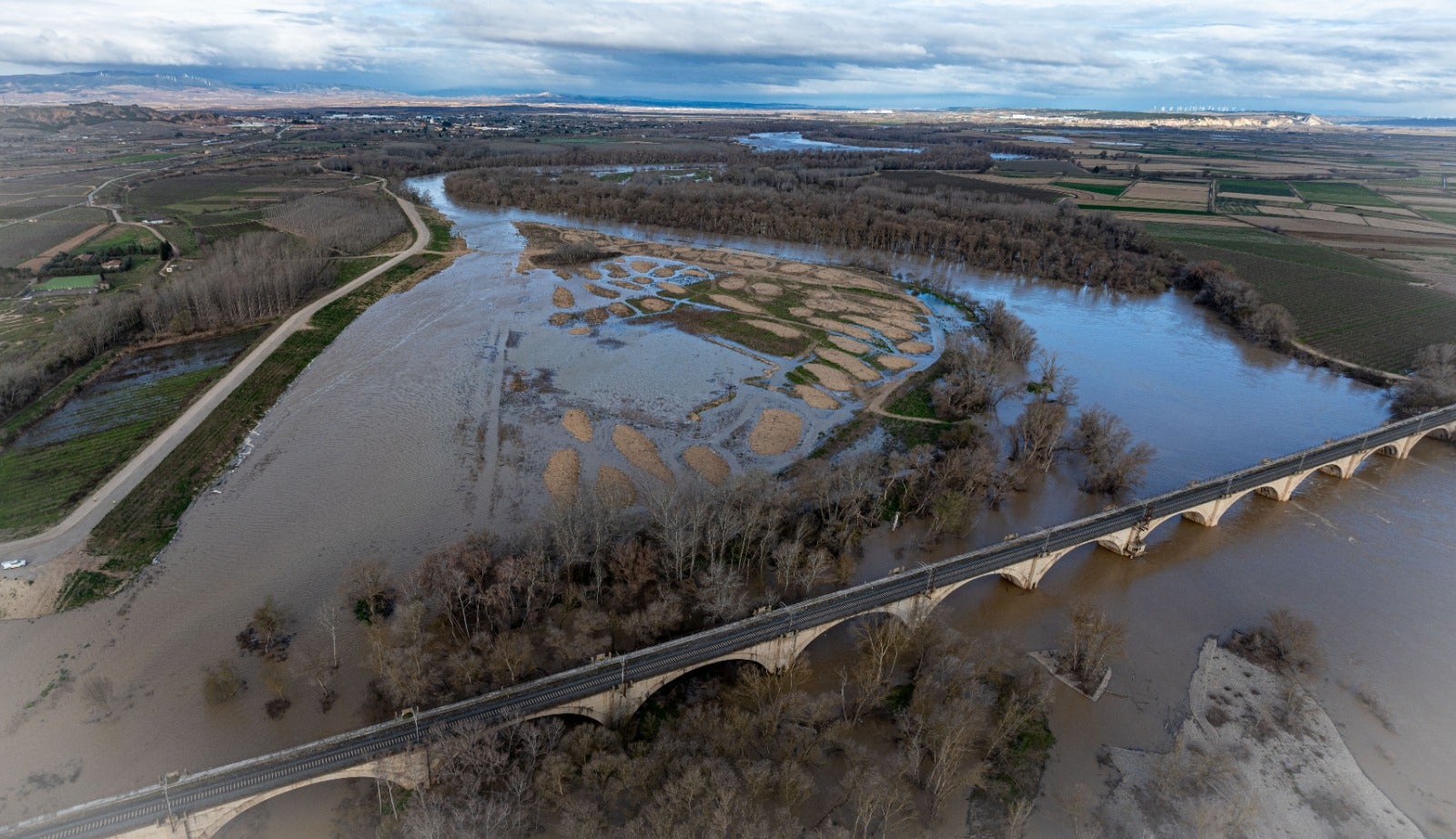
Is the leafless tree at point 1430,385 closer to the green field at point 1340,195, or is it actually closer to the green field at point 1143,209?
the green field at point 1143,209

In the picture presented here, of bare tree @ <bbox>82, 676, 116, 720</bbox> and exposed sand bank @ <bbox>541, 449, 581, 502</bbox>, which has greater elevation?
exposed sand bank @ <bbox>541, 449, 581, 502</bbox>

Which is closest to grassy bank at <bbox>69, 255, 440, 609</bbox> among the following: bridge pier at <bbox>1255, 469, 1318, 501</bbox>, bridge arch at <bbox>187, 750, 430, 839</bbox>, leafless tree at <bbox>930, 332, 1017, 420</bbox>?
bridge arch at <bbox>187, 750, 430, 839</bbox>

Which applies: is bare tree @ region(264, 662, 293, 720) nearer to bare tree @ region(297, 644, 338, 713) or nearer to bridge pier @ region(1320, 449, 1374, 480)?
bare tree @ region(297, 644, 338, 713)

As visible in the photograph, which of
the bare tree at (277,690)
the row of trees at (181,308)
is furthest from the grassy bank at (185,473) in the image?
the bare tree at (277,690)

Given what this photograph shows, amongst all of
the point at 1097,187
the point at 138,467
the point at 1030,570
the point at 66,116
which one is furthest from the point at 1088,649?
the point at 66,116

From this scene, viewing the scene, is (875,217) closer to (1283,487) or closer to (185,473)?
(1283,487)

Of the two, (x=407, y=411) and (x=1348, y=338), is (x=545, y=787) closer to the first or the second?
(x=407, y=411)
